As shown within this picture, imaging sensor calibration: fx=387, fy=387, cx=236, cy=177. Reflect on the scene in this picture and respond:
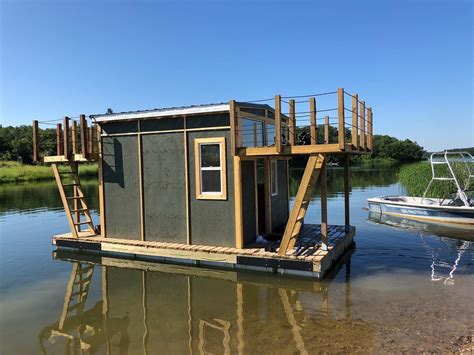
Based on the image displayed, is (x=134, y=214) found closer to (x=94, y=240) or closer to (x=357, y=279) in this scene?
(x=94, y=240)

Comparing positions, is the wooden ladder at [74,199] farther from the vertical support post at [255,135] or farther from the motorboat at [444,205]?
the motorboat at [444,205]

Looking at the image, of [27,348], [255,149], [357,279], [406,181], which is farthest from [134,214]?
[406,181]

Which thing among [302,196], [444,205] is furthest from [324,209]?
[444,205]

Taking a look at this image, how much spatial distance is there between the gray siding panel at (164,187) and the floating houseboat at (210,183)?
27 mm

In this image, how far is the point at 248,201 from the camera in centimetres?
988

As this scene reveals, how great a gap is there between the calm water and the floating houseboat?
50cm

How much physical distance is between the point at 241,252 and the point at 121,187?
169 inches

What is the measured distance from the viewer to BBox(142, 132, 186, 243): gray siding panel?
33.6 ft

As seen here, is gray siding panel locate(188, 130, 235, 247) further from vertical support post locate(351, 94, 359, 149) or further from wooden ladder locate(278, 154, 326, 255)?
vertical support post locate(351, 94, 359, 149)

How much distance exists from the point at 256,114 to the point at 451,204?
9.67m

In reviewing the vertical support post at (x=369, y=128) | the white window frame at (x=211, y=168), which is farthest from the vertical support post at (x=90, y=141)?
the vertical support post at (x=369, y=128)

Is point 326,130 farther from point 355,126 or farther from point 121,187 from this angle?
point 121,187

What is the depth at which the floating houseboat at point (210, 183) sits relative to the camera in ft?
→ 28.5

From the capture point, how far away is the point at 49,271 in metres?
10.2
